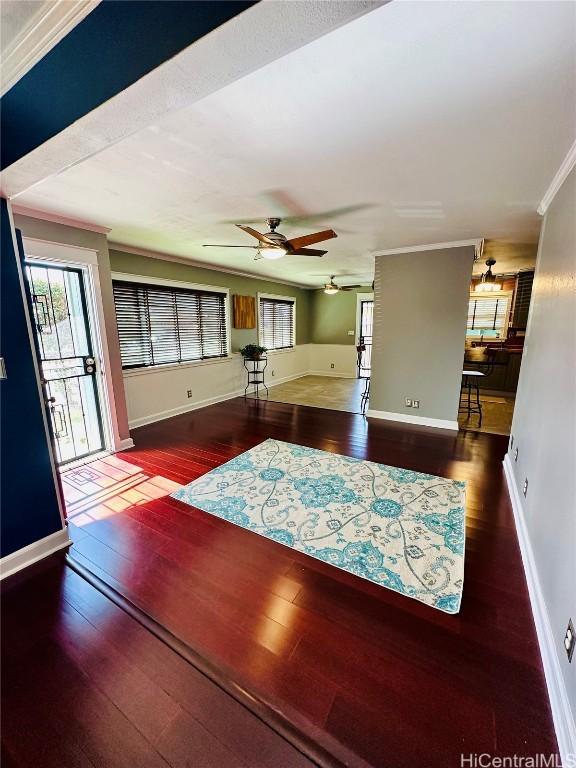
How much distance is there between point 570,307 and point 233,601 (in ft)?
8.01

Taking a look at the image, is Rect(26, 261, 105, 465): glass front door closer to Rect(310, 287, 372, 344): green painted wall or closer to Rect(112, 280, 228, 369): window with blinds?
Rect(112, 280, 228, 369): window with blinds

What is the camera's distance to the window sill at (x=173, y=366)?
4.30 metres

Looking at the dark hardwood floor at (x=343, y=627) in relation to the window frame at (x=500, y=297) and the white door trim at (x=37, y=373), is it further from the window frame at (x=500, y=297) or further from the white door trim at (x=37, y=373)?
the window frame at (x=500, y=297)

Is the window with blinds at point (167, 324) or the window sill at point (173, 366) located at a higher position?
the window with blinds at point (167, 324)

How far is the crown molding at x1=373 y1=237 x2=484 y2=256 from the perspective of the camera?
3793 mm

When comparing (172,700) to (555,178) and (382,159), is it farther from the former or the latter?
(555,178)

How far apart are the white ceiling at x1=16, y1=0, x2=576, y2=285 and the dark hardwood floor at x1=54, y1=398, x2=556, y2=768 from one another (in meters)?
2.50

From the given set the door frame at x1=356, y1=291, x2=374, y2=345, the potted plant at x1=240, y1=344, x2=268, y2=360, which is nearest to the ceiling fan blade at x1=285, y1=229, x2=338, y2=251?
the potted plant at x1=240, y1=344, x2=268, y2=360

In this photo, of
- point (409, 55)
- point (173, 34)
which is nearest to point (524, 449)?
point (409, 55)

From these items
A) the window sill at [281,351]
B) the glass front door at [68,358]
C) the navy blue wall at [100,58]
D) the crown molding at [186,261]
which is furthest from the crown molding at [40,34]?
the window sill at [281,351]

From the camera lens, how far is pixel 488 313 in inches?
256

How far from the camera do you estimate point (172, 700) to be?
123 cm

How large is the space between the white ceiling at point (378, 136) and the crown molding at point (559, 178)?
0.05 m

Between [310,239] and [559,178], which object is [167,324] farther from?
[559,178]
